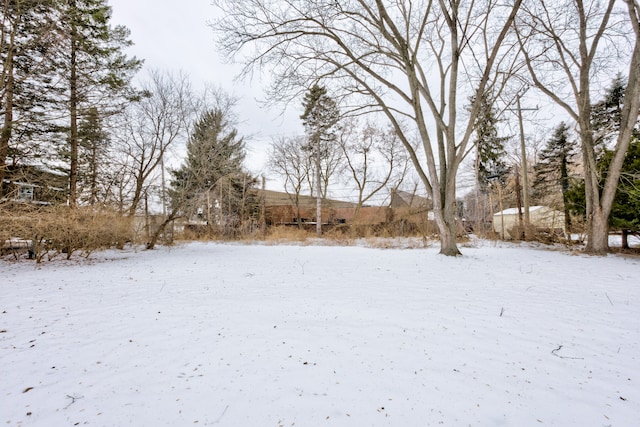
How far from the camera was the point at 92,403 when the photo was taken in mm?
1861

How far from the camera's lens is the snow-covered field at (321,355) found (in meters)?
1.79

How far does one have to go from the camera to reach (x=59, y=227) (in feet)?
26.2

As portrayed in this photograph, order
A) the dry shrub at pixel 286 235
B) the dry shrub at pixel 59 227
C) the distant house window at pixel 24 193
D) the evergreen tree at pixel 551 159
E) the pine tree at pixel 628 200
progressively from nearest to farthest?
the dry shrub at pixel 59 227 → the distant house window at pixel 24 193 → the pine tree at pixel 628 200 → the dry shrub at pixel 286 235 → the evergreen tree at pixel 551 159

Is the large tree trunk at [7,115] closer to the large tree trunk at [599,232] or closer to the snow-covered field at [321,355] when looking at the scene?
the snow-covered field at [321,355]

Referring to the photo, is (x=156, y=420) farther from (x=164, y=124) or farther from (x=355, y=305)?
(x=164, y=124)

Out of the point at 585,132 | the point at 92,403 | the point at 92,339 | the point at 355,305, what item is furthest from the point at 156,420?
the point at 585,132

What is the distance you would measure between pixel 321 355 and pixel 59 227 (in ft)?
30.7

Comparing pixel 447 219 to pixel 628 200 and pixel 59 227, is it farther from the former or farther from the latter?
pixel 59 227

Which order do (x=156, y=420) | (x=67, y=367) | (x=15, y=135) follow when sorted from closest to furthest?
(x=156, y=420)
(x=67, y=367)
(x=15, y=135)

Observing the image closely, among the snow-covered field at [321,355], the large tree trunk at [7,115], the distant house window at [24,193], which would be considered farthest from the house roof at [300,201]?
the snow-covered field at [321,355]

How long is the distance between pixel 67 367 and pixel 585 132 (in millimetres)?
14109

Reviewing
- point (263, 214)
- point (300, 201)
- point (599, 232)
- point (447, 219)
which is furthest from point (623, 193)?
point (300, 201)

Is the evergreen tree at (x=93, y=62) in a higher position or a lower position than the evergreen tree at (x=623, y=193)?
higher

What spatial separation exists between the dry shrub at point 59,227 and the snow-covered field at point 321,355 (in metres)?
3.18
